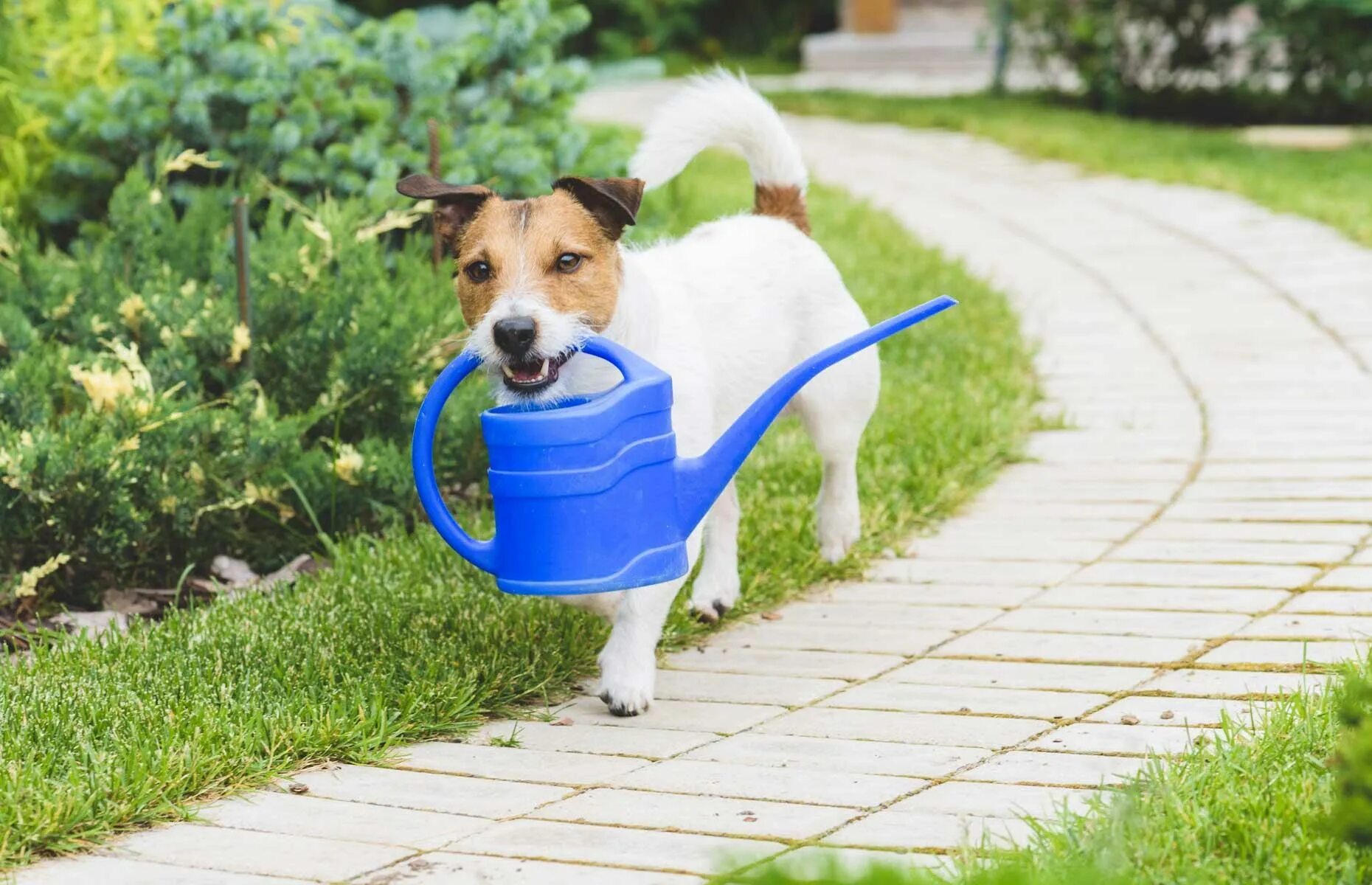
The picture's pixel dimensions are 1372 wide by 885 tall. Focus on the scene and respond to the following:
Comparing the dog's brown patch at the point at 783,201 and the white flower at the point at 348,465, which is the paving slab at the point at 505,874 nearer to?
the white flower at the point at 348,465

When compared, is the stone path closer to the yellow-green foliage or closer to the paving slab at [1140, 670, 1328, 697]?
the paving slab at [1140, 670, 1328, 697]

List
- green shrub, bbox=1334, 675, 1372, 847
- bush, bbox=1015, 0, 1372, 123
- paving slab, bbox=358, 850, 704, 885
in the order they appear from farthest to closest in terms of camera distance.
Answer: bush, bbox=1015, 0, 1372, 123, paving slab, bbox=358, 850, 704, 885, green shrub, bbox=1334, 675, 1372, 847

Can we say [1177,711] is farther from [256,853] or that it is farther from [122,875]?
[122,875]

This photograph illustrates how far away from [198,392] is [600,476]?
215 centimetres

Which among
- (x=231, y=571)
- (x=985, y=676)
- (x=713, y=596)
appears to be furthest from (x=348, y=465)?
(x=985, y=676)

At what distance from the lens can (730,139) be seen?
487 centimetres

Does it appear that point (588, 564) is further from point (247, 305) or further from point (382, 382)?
point (247, 305)

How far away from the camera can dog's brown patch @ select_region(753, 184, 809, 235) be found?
197 inches

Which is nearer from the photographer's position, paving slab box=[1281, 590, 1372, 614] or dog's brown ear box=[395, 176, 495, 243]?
dog's brown ear box=[395, 176, 495, 243]

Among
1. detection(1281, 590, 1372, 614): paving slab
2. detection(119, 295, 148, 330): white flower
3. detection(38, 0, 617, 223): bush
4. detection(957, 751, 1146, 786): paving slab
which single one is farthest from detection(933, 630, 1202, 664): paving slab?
detection(38, 0, 617, 223): bush

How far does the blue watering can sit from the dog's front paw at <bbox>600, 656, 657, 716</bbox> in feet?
0.72

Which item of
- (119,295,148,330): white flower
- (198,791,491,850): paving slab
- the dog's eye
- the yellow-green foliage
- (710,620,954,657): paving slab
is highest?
the yellow-green foliage

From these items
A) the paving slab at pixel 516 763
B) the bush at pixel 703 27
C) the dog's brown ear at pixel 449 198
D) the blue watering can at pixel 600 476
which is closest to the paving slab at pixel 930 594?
the blue watering can at pixel 600 476

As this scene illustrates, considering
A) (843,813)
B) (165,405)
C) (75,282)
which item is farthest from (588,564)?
(75,282)
